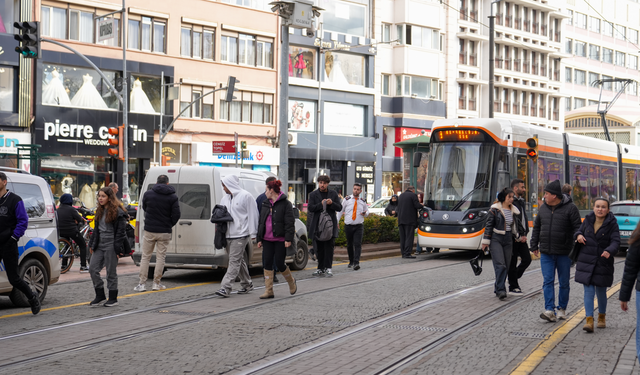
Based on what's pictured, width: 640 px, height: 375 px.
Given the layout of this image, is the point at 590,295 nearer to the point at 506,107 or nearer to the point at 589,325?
the point at 589,325

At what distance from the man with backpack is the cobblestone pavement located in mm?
1612

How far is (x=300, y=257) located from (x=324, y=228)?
6.06 ft

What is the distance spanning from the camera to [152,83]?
39094mm

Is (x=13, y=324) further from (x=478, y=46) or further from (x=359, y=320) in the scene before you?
(x=478, y=46)

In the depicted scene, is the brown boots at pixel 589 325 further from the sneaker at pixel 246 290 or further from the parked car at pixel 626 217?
the parked car at pixel 626 217

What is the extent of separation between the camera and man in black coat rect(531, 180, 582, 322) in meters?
9.70

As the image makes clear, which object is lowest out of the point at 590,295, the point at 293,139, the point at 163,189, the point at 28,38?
the point at 590,295

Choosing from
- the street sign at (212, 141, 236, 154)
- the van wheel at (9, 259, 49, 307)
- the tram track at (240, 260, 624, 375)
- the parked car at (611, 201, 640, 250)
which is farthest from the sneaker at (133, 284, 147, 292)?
the street sign at (212, 141, 236, 154)

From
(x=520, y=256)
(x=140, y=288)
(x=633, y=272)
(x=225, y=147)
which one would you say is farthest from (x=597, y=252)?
(x=225, y=147)

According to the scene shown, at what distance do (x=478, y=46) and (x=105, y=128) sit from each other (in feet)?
104

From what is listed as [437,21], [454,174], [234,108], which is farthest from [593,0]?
[454,174]

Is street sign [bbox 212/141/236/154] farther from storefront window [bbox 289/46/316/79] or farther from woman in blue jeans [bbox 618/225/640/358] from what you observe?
woman in blue jeans [bbox 618/225/640/358]

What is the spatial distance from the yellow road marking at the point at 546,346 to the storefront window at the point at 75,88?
29.1 metres

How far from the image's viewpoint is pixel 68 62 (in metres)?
35.8
